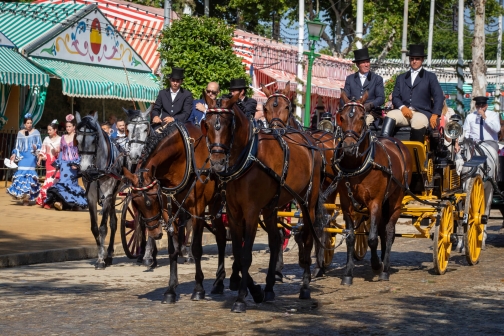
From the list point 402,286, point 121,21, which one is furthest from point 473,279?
point 121,21

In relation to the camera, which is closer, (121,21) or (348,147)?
(348,147)

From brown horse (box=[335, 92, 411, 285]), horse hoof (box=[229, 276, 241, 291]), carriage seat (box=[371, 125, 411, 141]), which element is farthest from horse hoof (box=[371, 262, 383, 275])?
horse hoof (box=[229, 276, 241, 291])

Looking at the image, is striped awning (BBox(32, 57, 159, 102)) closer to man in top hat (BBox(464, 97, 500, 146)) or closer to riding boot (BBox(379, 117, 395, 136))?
man in top hat (BBox(464, 97, 500, 146))

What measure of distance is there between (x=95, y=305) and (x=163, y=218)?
1.80 meters

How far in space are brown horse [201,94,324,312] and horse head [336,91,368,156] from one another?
898mm

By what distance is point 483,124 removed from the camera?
16.5 metres

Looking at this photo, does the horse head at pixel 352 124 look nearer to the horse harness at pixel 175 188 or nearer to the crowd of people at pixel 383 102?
the crowd of people at pixel 383 102

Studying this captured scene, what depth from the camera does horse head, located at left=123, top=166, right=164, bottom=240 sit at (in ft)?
33.4

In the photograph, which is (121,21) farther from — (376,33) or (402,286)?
(402,286)

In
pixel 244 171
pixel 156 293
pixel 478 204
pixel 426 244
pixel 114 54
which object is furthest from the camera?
pixel 114 54

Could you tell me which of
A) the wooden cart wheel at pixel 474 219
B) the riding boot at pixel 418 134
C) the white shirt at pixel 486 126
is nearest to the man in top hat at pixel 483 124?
the white shirt at pixel 486 126

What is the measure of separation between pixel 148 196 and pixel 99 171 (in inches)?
95.9

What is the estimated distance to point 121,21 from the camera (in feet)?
103

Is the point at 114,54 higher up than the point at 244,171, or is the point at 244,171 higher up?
the point at 114,54
